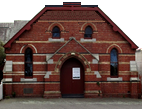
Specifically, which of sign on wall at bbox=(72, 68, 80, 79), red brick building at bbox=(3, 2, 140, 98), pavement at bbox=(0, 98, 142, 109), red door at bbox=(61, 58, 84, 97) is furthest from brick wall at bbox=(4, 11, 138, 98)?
pavement at bbox=(0, 98, 142, 109)

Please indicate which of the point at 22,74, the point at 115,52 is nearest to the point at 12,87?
the point at 22,74

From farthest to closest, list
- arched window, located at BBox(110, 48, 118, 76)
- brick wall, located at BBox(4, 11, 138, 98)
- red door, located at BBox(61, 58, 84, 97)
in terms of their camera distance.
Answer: arched window, located at BBox(110, 48, 118, 76), red door, located at BBox(61, 58, 84, 97), brick wall, located at BBox(4, 11, 138, 98)

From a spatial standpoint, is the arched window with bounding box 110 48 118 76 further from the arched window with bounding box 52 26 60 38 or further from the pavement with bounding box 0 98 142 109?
the arched window with bounding box 52 26 60 38

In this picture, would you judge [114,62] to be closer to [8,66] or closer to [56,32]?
[56,32]

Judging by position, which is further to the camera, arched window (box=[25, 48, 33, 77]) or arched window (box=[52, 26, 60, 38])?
arched window (box=[52, 26, 60, 38])

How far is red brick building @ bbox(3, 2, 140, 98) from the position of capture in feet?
48.8

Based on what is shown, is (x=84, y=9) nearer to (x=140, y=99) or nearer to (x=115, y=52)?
(x=115, y=52)

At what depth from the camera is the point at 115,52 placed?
1579cm

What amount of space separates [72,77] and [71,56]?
1.77m

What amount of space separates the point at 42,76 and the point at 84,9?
605 centimetres

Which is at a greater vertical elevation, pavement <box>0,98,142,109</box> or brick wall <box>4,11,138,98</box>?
brick wall <box>4,11,138,98</box>

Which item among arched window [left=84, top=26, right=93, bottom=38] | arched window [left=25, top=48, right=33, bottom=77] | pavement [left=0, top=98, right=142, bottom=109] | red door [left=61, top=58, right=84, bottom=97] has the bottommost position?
pavement [left=0, top=98, right=142, bottom=109]

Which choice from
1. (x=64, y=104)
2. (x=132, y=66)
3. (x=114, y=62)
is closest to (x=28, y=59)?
(x=64, y=104)

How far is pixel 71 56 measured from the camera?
15016 millimetres
